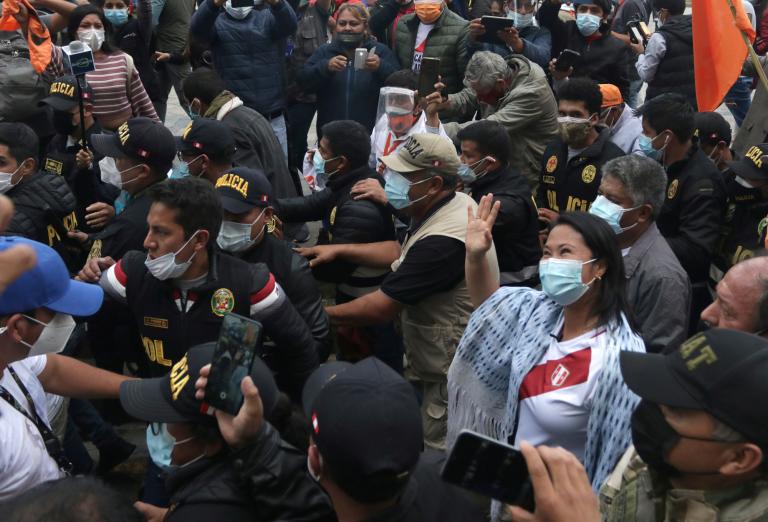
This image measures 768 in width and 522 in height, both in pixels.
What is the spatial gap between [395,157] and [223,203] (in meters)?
0.92

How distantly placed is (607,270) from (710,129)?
3301mm

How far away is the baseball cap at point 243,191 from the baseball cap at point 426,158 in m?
0.66

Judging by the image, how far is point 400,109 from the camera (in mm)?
6777

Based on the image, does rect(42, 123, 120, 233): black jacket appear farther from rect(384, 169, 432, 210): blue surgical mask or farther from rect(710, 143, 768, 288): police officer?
rect(710, 143, 768, 288): police officer

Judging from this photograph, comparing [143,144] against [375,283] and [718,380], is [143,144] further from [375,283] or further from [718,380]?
[718,380]

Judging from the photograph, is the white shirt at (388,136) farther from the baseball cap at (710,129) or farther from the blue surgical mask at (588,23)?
the blue surgical mask at (588,23)

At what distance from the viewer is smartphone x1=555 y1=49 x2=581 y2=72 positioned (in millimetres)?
7945

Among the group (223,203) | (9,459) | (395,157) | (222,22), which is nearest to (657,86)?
(222,22)

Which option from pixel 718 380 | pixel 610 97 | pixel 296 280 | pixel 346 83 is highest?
pixel 718 380

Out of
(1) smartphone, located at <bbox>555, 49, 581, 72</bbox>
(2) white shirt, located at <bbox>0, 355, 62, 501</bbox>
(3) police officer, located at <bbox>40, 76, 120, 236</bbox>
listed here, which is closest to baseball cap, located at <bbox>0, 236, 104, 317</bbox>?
(2) white shirt, located at <bbox>0, 355, 62, 501</bbox>

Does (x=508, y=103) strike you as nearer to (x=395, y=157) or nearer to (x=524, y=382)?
(x=395, y=157)

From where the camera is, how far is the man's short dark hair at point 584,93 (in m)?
5.85

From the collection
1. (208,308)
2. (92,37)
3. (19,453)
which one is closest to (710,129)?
(208,308)

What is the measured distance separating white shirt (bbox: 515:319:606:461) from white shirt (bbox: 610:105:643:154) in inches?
128
